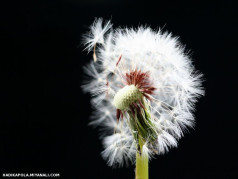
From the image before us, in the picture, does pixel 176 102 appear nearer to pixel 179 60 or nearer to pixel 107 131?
pixel 179 60

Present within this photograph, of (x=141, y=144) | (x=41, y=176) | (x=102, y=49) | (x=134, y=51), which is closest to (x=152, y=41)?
(x=134, y=51)

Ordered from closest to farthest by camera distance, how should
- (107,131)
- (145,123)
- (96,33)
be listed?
(145,123) < (96,33) < (107,131)

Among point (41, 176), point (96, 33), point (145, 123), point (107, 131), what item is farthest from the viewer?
point (41, 176)

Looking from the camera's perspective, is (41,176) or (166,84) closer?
(166,84)

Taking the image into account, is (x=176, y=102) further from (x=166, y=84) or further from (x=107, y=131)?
(x=107, y=131)

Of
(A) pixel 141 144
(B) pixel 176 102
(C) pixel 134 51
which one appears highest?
(C) pixel 134 51

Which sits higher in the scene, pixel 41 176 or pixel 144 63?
pixel 144 63
